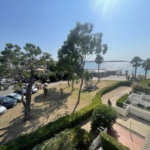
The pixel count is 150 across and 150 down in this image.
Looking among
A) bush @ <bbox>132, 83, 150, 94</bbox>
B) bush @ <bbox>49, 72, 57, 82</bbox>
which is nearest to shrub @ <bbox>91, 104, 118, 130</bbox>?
bush @ <bbox>132, 83, 150, 94</bbox>

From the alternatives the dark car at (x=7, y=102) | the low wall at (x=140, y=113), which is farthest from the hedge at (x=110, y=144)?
the dark car at (x=7, y=102)

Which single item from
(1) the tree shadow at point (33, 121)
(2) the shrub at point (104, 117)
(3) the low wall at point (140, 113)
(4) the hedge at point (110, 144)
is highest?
(2) the shrub at point (104, 117)

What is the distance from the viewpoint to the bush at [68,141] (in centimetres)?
410

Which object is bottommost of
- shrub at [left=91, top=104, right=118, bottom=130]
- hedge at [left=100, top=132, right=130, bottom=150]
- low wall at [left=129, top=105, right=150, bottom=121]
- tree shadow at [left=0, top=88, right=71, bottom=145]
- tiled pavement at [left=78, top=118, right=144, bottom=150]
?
tiled pavement at [left=78, top=118, right=144, bottom=150]

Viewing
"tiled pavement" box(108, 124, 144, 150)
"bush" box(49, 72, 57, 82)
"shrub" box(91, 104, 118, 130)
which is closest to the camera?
"tiled pavement" box(108, 124, 144, 150)

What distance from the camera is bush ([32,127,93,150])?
410 cm

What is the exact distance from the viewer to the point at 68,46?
1238 centimetres

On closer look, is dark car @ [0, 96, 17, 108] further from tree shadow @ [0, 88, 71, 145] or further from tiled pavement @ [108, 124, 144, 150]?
tiled pavement @ [108, 124, 144, 150]

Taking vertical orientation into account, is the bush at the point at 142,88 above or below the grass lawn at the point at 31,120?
above

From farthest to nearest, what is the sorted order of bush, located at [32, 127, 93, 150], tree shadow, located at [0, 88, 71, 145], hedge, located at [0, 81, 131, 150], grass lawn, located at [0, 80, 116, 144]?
grass lawn, located at [0, 80, 116, 144] → tree shadow, located at [0, 88, 71, 145] → hedge, located at [0, 81, 131, 150] → bush, located at [32, 127, 93, 150]

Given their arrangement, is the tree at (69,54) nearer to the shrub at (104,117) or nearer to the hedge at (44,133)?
the hedge at (44,133)

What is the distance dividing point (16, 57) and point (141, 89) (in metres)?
18.6

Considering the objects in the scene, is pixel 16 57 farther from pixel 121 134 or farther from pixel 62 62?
pixel 121 134

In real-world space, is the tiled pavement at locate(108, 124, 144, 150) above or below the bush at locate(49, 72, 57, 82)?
below
